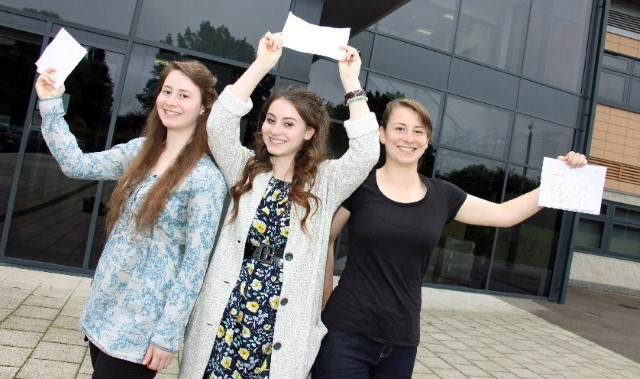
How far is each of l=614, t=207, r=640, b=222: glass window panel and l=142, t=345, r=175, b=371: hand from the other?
1562 cm

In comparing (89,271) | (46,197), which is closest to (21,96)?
(46,197)

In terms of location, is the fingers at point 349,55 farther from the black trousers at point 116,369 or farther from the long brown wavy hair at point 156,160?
the black trousers at point 116,369

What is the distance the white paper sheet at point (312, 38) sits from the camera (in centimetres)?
206

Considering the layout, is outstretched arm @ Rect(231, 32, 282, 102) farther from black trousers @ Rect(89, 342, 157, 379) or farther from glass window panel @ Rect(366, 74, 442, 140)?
glass window panel @ Rect(366, 74, 442, 140)

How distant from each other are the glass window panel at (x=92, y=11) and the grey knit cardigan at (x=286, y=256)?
5.27 m

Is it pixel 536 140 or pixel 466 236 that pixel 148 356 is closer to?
pixel 466 236

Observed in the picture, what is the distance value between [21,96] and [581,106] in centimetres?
1055

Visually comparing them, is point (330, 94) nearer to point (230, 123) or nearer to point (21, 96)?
point (21, 96)

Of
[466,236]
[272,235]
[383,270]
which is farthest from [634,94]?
[272,235]

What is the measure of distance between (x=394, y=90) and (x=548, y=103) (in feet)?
12.5

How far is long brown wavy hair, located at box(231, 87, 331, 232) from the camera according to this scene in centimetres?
200

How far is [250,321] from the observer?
6.34 ft

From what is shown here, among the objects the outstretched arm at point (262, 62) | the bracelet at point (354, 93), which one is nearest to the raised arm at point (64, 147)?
the outstretched arm at point (262, 62)

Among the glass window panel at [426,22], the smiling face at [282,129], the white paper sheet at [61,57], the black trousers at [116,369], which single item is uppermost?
the glass window panel at [426,22]
